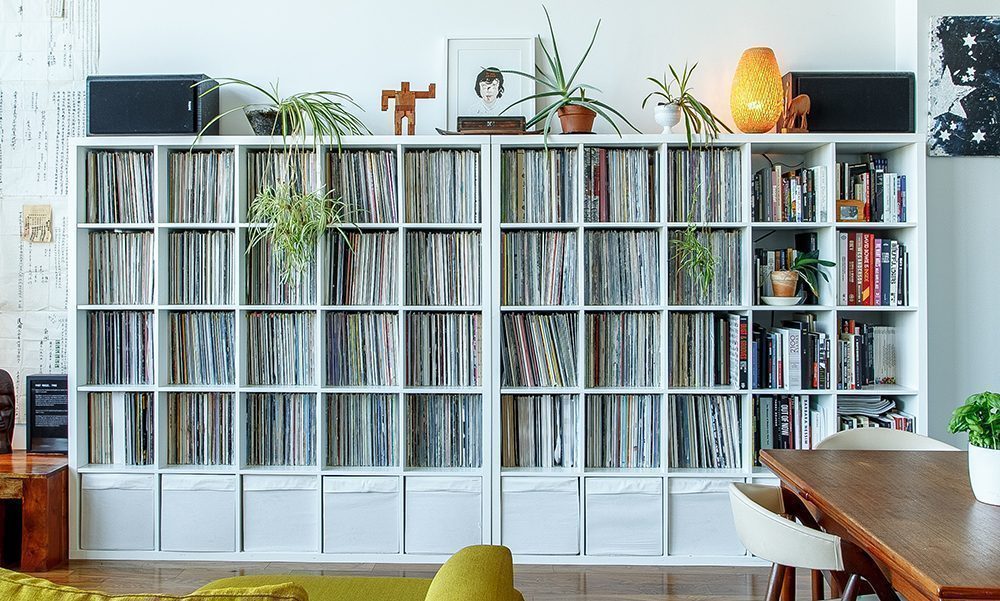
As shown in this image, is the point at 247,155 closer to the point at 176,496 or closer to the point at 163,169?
the point at 163,169

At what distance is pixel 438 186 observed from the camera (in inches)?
130

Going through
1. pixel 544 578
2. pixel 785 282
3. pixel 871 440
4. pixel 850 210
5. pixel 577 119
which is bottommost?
pixel 544 578

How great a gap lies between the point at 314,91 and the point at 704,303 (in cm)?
197

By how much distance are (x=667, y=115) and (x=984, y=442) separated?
6.01 ft

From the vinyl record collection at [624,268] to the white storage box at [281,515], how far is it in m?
1.47

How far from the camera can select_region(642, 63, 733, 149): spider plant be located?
3.15 meters

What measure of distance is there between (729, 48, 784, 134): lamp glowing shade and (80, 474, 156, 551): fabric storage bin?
9.76 ft

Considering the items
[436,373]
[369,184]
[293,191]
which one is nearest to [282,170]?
[293,191]

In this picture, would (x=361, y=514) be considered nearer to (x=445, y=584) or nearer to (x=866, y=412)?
(x=445, y=584)

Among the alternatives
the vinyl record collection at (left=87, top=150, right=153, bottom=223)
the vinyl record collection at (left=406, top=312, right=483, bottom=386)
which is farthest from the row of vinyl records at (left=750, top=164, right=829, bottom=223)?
the vinyl record collection at (left=87, top=150, right=153, bottom=223)

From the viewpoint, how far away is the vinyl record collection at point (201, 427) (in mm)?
3332

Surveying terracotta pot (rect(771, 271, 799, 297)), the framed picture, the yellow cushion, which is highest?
the framed picture

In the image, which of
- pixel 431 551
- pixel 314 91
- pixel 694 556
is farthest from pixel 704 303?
pixel 314 91

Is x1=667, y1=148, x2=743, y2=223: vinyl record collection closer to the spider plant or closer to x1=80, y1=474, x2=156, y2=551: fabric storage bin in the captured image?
the spider plant
